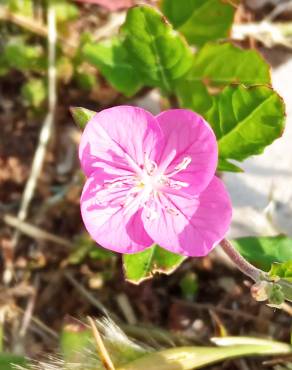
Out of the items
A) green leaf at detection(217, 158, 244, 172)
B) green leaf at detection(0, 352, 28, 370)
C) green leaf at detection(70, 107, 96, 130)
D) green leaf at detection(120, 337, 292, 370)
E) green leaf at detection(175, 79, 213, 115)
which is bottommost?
green leaf at detection(0, 352, 28, 370)

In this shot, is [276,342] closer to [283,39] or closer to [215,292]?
[215,292]

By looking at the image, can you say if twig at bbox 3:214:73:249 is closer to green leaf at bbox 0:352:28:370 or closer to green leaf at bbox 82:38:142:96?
green leaf at bbox 0:352:28:370

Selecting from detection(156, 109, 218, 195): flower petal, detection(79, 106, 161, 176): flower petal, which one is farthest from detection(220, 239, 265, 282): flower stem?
detection(79, 106, 161, 176): flower petal

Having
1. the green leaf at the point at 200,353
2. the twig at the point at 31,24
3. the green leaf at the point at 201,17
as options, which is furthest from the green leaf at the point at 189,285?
the twig at the point at 31,24

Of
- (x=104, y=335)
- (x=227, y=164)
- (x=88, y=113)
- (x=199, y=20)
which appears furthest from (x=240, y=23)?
(x=104, y=335)

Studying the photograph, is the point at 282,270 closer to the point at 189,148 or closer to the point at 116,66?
the point at 189,148
